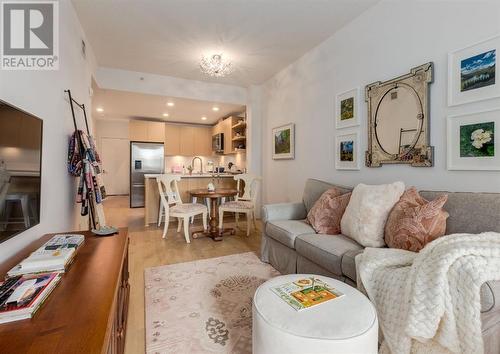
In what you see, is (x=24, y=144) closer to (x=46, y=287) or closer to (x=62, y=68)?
(x=46, y=287)

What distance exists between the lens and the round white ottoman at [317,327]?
0.93 metres

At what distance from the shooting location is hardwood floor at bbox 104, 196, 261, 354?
1.70 m

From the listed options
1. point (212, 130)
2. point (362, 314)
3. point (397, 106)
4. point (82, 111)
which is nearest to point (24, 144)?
point (362, 314)

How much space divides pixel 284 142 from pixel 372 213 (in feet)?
8.02

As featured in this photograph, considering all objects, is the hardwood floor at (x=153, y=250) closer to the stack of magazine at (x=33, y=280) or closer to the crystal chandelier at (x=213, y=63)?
the stack of magazine at (x=33, y=280)

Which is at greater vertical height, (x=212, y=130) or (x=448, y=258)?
(x=212, y=130)

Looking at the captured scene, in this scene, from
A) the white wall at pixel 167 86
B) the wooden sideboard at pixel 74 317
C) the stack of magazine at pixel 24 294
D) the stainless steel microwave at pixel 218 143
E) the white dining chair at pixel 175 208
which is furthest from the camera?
the stainless steel microwave at pixel 218 143

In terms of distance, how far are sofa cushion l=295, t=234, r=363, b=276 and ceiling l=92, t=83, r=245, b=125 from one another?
12.1ft

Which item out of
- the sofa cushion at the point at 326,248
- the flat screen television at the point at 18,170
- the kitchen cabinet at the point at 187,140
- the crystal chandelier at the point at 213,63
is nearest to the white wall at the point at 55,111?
the flat screen television at the point at 18,170

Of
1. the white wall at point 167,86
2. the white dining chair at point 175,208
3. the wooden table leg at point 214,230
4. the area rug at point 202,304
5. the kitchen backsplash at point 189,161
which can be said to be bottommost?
the area rug at point 202,304

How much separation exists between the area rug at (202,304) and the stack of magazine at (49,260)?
0.74 m

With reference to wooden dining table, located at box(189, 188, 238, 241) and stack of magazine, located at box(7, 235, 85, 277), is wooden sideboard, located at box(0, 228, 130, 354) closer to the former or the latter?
stack of magazine, located at box(7, 235, 85, 277)

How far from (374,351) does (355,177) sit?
6.71ft

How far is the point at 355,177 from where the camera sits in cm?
280
